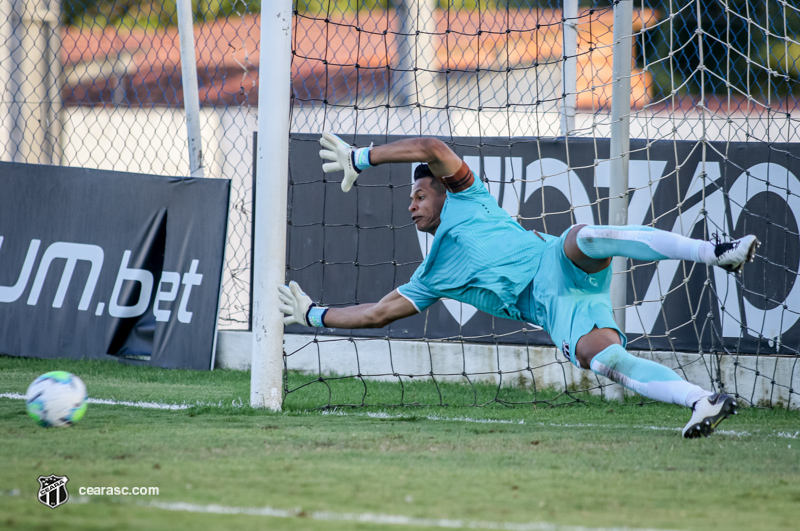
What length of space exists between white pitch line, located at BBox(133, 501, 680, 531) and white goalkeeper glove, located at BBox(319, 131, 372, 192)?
1.83 metres

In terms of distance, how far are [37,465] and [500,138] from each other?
153 inches

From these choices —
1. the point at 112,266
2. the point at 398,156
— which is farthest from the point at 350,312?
the point at 112,266

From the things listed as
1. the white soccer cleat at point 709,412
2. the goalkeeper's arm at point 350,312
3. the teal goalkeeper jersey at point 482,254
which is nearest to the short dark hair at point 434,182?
the teal goalkeeper jersey at point 482,254

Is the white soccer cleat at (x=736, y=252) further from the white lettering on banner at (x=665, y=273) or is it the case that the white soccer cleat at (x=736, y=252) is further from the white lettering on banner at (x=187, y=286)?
the white lettering on banner at (x=187, y=286)

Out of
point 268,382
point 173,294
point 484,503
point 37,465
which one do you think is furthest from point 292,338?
point 484,503

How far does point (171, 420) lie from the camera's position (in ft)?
13.1

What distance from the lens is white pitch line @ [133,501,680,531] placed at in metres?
2.14

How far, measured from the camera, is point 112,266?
6250 mm

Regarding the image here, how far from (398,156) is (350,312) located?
88 centimetres

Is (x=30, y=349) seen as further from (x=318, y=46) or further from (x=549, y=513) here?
(x=318, y=46)

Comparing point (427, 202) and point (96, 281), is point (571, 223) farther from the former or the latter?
point (96, 281)

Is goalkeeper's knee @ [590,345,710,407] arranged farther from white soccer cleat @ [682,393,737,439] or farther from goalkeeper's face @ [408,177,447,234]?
goalkeeper's face @ [408,177,447,234]

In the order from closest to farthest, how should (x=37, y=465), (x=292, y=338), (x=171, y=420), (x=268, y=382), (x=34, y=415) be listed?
(x=37, y=465), (x=34, y=415), (x=171, y=420), (x=268, y=382), (x=292, y=338)

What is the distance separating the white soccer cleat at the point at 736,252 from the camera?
3.05m
